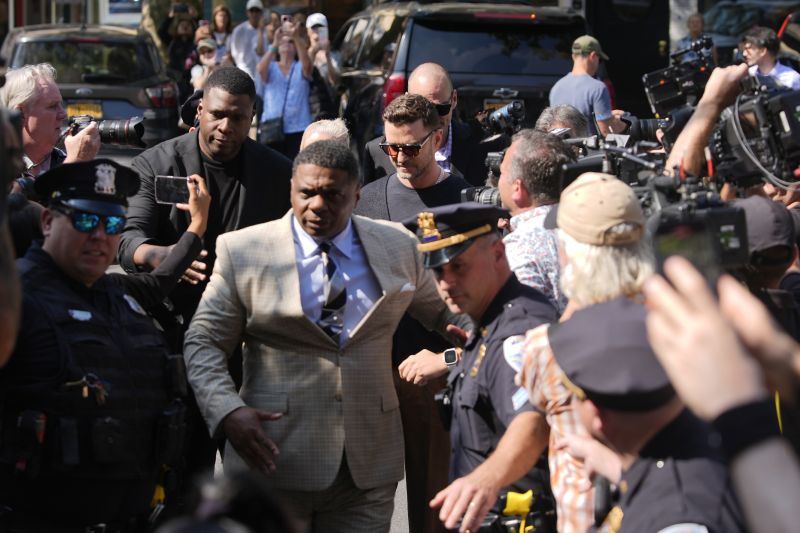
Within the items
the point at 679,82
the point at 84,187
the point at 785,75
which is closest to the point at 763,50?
the point at 785,75

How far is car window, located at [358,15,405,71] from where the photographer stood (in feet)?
39.6

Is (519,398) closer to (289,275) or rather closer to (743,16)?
(289,275)

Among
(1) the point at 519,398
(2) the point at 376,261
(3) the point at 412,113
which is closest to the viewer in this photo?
(1) the point at 519,398

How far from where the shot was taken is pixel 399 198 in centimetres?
600

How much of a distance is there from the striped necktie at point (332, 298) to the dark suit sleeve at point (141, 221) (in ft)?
3.58

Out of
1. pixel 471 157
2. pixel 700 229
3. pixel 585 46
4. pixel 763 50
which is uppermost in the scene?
pixel 700 229

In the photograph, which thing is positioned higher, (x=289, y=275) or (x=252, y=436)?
(x=289, y=275)

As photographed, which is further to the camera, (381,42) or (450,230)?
(381,42)

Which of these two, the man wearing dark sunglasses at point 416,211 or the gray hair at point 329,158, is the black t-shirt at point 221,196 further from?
the gray hair at point 329,158

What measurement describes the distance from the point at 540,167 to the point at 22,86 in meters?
2.33

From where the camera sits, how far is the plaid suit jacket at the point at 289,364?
4.41 m

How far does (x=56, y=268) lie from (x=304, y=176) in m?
0.94

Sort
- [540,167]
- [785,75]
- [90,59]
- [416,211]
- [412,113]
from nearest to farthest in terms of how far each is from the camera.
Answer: [540,167] → [416,211] → [412,113] → [785,75] → [90,59]

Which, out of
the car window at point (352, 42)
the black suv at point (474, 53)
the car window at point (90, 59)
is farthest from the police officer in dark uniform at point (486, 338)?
the car window at point (90, 59)
